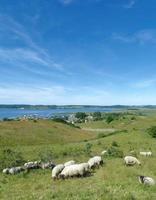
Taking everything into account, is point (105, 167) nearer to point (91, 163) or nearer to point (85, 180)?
point (91, 163)

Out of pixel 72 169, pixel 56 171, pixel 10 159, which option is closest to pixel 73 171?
pixel 72 169

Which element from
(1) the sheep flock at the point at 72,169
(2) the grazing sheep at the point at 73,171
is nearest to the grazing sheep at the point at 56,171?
(1) the sheep flock at the point at 72,169

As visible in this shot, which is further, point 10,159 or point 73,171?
point 10,159

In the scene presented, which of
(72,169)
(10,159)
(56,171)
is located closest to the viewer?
(72,169)

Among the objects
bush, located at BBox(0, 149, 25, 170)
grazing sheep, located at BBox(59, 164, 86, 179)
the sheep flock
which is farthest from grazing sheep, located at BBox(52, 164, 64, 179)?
bush, located at BBox(0, 149, 25, 170)

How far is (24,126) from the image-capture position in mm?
75688

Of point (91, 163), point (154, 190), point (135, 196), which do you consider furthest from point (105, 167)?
point (135, 196)

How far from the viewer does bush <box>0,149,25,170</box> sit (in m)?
36.6

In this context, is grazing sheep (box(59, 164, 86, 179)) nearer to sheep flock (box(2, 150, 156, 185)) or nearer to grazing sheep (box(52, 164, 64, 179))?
sheep flock (box(2, 150, 156, 185))

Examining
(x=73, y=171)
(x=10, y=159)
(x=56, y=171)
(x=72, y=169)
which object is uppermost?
(x=72, y=169)

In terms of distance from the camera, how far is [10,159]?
39500 mm

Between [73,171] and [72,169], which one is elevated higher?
[72,169]

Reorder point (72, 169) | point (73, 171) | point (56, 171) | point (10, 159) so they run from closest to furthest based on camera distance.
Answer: point (73, 171) < point (72, 169) < point (56, 171) < point (10, 159)

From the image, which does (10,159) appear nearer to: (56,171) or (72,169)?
(56,171)
